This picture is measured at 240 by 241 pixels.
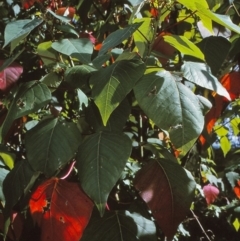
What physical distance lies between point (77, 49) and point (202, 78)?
280mm

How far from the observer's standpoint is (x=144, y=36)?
0.90 m

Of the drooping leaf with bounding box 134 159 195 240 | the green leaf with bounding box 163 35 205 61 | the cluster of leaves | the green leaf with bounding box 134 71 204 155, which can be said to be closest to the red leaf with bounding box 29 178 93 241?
the cluster of leaves

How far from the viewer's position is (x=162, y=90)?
745 mm

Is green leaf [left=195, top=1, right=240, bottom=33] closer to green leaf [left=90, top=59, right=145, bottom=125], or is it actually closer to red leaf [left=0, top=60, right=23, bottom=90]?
green leaf [left=90, top=59, right=145, bottom=125]

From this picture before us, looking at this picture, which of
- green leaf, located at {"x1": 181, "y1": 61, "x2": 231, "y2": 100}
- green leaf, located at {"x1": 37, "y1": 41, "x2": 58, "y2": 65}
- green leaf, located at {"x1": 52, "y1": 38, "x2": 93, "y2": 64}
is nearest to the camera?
green leaf, located at {"x1": 181, "y1": 61, "x2": 231, "y2": 100}

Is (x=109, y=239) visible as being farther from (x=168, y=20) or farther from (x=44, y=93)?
(x=168, y=20)

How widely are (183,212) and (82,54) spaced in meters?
0.39

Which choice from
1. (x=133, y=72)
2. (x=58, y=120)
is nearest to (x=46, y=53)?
(x=58, y=120)

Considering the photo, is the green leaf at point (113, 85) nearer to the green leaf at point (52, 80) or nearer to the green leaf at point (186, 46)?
the green leaf at point (186, 46)

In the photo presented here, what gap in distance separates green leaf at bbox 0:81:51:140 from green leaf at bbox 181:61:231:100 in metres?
0.27

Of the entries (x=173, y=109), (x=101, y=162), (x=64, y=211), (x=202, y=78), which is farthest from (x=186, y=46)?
(x=64, y=211)

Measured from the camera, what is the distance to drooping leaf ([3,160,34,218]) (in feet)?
2.89

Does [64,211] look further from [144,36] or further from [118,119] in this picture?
[144,36]

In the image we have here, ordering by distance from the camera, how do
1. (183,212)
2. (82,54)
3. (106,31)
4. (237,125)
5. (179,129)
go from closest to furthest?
(179,129) → (183,212) → (82,54) → (106,31) → (237,125)
